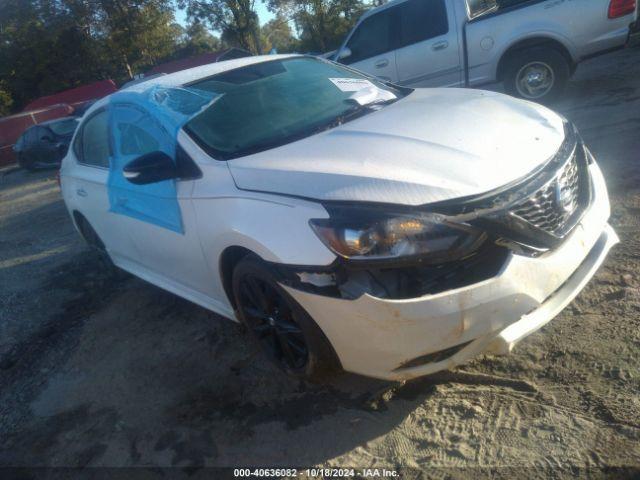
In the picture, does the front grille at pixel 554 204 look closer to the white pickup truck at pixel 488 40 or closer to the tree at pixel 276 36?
the white pickup truck at pixel 488 40

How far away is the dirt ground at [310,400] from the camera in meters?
2.30

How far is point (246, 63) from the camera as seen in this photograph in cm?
404

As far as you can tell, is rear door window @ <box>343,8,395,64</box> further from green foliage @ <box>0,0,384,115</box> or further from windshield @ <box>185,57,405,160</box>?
green foliage @ <box>0,0,384,115</box>

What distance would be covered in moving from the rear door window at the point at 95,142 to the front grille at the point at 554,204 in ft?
10.0

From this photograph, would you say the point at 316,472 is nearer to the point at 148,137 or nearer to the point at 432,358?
the point at 432,358

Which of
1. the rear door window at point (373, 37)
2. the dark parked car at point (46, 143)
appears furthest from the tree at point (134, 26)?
the rear door window at point (373, 37)

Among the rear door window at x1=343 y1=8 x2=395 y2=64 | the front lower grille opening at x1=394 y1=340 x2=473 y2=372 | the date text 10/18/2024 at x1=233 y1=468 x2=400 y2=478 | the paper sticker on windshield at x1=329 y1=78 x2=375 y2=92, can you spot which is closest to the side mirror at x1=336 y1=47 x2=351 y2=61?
the rear door window at x1=343 y1=8 x2=395 y2=64

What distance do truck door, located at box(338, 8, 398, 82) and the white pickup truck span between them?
14 millimetres

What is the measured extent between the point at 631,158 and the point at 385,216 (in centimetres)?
361

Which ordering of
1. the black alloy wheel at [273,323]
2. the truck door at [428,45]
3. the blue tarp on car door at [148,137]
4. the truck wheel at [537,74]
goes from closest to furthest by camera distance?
the black alloy wheel at [273,323] → the blue tarp on car door at [148,137] → the truck wheel at [537,74] → the truck door at [428,45]

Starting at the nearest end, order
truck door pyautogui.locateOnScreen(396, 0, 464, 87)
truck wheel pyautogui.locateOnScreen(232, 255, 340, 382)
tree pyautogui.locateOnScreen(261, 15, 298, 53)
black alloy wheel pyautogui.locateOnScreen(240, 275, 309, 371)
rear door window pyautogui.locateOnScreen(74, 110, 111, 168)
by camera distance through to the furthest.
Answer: truck wheel pyautogui.locateOnScreen(232, 255, 340, 382) → black alloy wheel pyautogui.locateOnScreen(240, 275, 309, 371) → rear door window pyautogui.locateOnScreen(74, 110, 111, 168) → truck door pyautogui.locateOnScreen(396, 0, 464, 87) → tree pyautogui.locateOnScreen(261, 15, 298, 53)

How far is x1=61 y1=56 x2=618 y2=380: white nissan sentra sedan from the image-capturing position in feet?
7.40

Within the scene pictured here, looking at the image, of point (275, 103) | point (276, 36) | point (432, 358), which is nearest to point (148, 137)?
point (275, 103)

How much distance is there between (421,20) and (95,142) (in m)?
5.11
